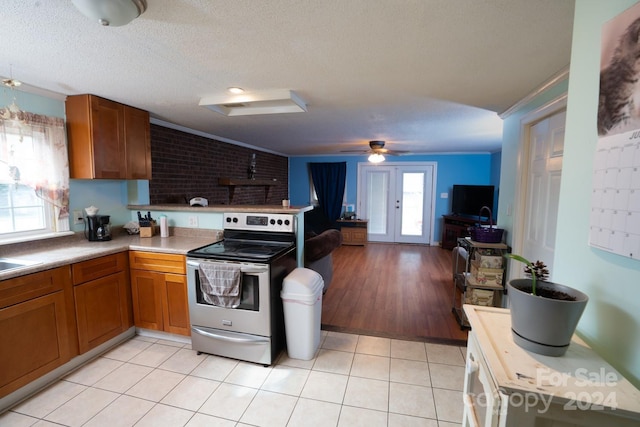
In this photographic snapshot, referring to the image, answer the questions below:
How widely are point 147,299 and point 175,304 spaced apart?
30cm

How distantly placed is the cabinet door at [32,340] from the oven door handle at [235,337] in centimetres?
88

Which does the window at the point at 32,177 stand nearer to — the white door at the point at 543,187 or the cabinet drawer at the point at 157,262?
the cabinet drawer at the point at 157,262

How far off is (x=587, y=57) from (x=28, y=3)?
87.4 inches

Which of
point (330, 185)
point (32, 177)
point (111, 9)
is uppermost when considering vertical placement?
point (111, 9)

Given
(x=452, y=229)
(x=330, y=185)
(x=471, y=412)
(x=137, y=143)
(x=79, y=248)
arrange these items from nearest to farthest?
(x=471, y=412), (x=79, y=248), (x=137, y=143), (x=452, y=229), (x=330, y=185)

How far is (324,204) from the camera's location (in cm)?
714

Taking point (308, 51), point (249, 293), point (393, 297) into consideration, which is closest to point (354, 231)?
point (393, 297)

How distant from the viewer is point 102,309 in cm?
229

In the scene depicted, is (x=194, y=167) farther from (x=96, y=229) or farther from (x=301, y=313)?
(x=301, y=313)

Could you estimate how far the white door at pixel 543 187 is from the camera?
207cm

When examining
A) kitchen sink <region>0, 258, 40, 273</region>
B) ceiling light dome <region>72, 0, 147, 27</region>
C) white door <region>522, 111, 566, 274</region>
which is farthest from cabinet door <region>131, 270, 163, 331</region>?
white door <region>522, 111, 566, 274</region>

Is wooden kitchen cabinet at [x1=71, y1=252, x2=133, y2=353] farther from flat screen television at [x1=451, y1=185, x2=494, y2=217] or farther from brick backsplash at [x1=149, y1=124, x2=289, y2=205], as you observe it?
flat screen television at [x1=451, y1=185, x2=494, y2=217]

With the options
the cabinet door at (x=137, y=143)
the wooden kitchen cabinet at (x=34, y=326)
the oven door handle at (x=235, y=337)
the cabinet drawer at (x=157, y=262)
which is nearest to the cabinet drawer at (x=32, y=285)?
the wooden kitchen cabinet at (x=34, y=326)

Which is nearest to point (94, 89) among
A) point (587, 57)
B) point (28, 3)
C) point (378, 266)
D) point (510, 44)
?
point (28, 3)
